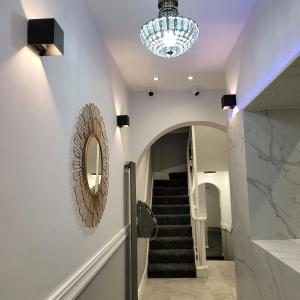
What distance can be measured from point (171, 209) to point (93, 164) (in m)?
4.99

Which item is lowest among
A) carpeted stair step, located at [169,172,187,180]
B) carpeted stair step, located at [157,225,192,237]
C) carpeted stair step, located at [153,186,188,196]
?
carpeted stair step, located at [157,225,192,237]

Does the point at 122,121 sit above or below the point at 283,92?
above

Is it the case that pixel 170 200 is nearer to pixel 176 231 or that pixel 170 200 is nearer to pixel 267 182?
pixel 176 231

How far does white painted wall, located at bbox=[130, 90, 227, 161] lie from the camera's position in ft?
12.8

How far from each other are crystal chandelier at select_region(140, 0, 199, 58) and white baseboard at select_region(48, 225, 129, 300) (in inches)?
52.1

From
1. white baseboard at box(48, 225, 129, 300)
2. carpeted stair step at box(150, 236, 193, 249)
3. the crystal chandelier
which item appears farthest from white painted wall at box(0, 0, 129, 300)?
carpeted stair step at box(150, 236, 193, 249)

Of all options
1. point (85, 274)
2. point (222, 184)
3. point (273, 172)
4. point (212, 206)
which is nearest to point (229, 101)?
point (273, 172)

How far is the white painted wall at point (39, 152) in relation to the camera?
1033 millimetres

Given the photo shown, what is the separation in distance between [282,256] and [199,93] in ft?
8.30

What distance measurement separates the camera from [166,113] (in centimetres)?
392

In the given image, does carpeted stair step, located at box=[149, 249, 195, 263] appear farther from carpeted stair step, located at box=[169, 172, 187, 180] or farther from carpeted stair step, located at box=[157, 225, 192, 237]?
carpeted stair step, located at box=[169, 172, 187, 180]

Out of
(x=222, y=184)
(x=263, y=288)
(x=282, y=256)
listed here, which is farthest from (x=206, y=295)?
(x=222, y=184)

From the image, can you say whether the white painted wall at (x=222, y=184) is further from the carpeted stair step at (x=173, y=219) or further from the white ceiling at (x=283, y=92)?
the white ceiling at (x=283, y=92)

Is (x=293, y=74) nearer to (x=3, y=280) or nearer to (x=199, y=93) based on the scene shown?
(x=3, y=280)
